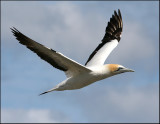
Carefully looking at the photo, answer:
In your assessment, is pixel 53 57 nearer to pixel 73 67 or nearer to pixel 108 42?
pixel 73 67

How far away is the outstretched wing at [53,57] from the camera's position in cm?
1438

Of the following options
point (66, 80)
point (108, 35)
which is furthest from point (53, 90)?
point (108, 35)

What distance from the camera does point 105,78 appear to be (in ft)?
53.0

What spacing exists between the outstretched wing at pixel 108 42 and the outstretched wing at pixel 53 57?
2.32 meters

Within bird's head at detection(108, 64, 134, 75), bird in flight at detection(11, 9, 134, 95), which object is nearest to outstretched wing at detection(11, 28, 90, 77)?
bird in flight at detection(11, 9, 134, 95)

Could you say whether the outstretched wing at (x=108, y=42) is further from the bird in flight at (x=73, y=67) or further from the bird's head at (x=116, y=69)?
the bird's head at (x=116, y=69)

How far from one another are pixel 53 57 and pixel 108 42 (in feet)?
17.7

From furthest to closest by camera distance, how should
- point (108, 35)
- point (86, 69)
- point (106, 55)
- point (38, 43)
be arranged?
point (108, 35)
point (106, 55)
point (86, 69)
point (38, 43)

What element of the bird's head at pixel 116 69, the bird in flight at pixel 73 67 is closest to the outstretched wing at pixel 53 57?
the bird in flight at pixel 73 67

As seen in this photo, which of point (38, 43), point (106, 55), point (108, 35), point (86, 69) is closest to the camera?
point (38, 43)

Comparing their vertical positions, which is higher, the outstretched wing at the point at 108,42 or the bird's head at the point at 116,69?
the outstretched wing at the point at 108,42

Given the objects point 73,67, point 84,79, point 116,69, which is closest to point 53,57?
point 73,67

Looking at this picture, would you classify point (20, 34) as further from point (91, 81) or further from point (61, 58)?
point (91, 81)

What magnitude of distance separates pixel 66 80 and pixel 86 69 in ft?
3.36
